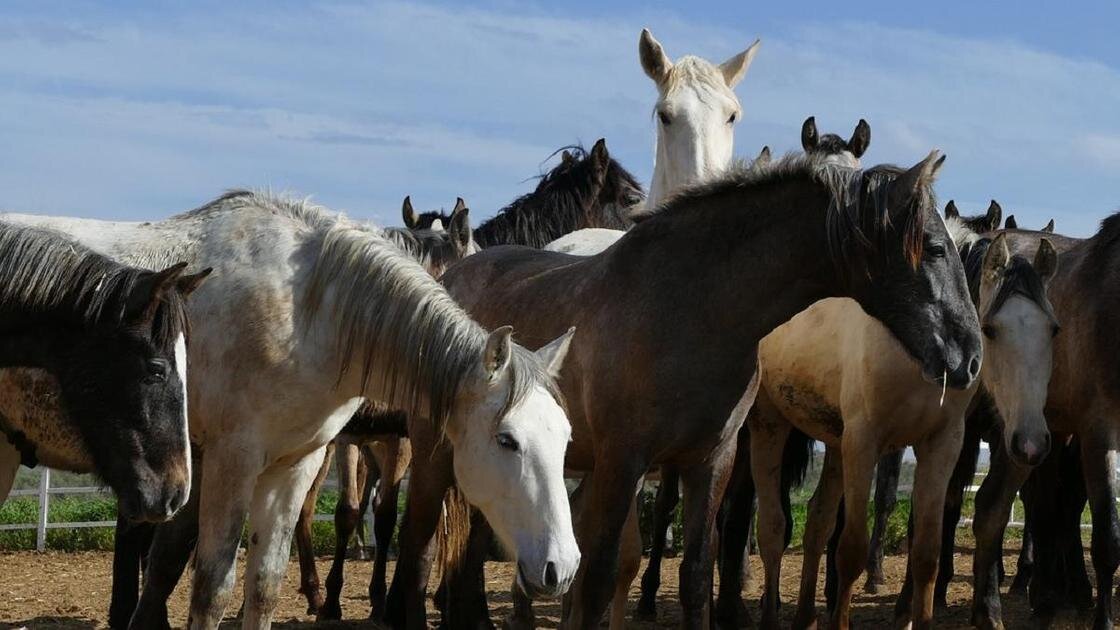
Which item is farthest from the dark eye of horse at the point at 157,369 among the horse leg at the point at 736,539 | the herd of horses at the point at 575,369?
the horse leg at the point at 736,539

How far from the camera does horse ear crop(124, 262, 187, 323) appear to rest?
5.09 m

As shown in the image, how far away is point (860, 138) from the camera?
987 cm

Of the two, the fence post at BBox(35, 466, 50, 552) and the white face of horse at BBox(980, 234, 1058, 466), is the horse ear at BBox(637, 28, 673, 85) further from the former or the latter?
the fence post at BBox(35, 466, 50, 552)

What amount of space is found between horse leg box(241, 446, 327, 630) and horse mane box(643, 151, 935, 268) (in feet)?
7.50

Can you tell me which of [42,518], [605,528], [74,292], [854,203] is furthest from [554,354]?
[42,518]

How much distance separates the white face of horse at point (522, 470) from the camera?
559 centimetres

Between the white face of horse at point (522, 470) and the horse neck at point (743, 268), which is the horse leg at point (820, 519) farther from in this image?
the white face of horse at point (522, 470)

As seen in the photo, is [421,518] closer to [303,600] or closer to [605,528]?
[605,528]

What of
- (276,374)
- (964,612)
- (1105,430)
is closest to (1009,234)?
(1105,430)

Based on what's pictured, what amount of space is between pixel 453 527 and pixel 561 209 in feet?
12.8

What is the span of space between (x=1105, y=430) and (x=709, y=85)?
2.85 metres

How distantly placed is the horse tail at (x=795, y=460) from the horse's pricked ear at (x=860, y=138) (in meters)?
1.91

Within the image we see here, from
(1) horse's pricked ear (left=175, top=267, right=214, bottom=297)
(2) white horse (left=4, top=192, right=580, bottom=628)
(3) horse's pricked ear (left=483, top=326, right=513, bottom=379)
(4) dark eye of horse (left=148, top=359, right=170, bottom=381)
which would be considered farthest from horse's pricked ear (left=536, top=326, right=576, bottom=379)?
(4) dark eye of horse (left=148, top=359, right=170, bottom=381)

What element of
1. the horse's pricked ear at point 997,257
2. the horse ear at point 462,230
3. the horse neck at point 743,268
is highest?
the horse ear at point 462,230
